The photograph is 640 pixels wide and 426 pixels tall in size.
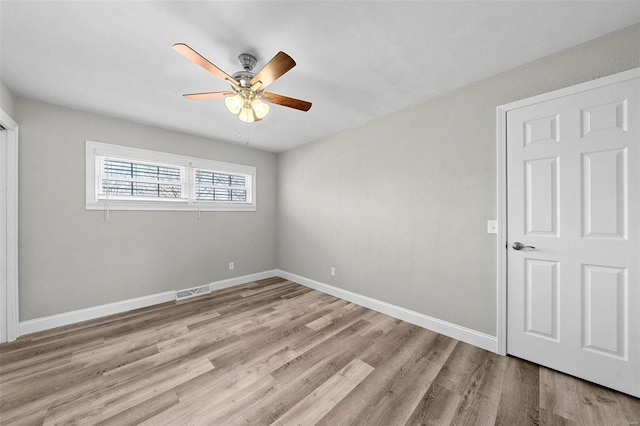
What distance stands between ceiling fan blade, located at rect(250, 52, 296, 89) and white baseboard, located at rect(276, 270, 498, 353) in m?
2.77

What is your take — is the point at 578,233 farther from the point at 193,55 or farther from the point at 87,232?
the point at 87,232

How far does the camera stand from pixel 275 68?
1.58m

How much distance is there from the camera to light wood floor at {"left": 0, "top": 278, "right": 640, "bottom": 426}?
148 cm

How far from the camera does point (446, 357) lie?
2.08 metres

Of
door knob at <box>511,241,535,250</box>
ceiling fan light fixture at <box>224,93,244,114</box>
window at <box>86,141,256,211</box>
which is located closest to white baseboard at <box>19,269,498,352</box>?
door knob at <box>511,241,535,250</box>

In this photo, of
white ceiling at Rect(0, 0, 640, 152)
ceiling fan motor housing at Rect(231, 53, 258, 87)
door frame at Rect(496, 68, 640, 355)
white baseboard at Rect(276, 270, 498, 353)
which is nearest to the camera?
white ceiling at Rect(0, 0, 640, 152)

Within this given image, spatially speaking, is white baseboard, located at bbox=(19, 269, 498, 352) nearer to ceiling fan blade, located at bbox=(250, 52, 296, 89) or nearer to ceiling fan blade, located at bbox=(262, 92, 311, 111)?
ceiling fan blade, located at bbox=(262, 92, 311, 111)

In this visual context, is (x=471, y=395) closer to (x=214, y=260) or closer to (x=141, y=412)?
(x=141, y=412)

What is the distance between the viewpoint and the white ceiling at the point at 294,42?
1462 mm

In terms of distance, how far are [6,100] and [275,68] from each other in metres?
2.77

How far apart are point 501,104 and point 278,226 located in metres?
3.83

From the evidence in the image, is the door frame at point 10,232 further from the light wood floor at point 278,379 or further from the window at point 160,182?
the window at point 160,182

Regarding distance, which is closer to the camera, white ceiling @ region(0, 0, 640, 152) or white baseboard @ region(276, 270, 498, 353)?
white ceiling @ region(0, 0, 640, 152)

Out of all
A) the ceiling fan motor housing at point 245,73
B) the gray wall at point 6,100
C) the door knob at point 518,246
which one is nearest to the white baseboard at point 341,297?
the door knob at point 518,246
